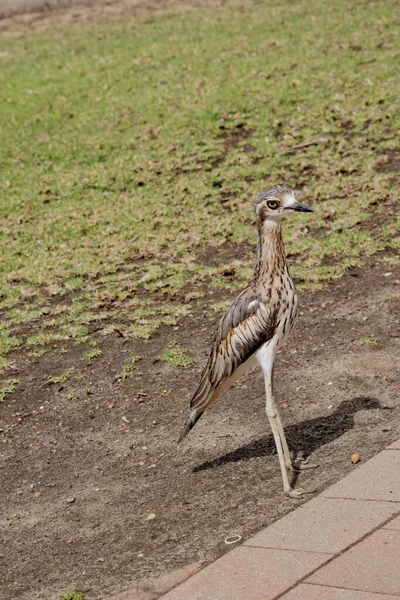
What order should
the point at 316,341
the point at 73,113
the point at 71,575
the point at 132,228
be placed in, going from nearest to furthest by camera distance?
the point at 71,575 < the point at 316,341 < the point at 132,228 < the point at 73,113

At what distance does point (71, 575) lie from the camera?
18.6 feet

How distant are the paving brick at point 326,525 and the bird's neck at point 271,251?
1446 millimetres

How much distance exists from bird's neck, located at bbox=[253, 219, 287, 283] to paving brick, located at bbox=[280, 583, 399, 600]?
2.13 meters

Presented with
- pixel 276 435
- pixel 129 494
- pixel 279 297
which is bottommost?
pixel 129 494

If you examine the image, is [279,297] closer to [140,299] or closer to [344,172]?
[140,299]

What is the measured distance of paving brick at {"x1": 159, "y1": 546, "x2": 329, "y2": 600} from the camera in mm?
4793

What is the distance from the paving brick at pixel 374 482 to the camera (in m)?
5.56

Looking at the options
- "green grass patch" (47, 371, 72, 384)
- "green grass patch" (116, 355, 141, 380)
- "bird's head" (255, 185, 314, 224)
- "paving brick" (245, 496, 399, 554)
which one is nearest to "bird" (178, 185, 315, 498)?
"bird's head" (255, 185, 314, 224)

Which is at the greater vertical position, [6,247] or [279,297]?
[279,297]

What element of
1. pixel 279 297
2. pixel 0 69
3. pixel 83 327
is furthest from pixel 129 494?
pixel 0 69

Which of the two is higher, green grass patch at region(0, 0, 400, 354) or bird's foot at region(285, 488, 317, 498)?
green grass patch at region(0, 0, 400, 354)

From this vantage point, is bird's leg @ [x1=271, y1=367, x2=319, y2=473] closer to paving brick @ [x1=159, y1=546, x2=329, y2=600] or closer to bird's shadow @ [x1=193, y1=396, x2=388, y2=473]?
bird's shadow @ [x1=193, y1=396, x2=388, y2=473]

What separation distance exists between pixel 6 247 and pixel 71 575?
20.7 ft

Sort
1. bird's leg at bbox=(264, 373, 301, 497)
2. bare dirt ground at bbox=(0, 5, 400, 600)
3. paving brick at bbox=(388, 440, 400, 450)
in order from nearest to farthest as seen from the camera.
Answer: bare dirt ground at bbox=(0, 5, 400, 600) < bird's leg at bbox=(264, 373, 301, 497) < paving brick at bbox=(388, 440, 400, 450)
